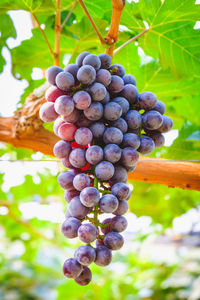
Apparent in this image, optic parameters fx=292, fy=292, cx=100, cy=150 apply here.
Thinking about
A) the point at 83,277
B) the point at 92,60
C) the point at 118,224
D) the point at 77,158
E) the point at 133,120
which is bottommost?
the point at 83,277

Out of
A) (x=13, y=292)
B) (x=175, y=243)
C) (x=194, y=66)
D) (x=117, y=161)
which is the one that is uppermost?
(x=194, y=66)

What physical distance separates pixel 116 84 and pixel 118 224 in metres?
0.30

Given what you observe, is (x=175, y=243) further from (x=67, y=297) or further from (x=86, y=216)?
(x=86, y=216)

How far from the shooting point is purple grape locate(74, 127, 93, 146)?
600 mm

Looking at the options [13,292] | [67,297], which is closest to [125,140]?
[67,297]

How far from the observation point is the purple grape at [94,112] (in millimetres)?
608

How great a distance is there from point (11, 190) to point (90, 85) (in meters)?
1.66

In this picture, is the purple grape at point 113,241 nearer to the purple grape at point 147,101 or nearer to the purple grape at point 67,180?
the purple grape at point 67,180

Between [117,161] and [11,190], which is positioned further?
[11,190]

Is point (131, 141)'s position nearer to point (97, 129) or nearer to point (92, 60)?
point (97, 129)

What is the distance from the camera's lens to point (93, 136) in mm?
633

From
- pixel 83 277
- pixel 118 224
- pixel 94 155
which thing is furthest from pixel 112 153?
pixel 83 277

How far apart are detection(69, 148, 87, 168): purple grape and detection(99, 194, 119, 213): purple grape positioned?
91 millimetres

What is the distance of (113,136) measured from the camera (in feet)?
1.99
